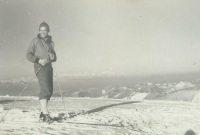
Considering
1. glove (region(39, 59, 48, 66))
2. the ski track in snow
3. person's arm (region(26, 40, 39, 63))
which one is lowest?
the ski track in snow

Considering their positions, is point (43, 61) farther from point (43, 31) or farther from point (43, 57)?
point (43, 31)

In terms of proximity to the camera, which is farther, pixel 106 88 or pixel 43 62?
pixel 106 88

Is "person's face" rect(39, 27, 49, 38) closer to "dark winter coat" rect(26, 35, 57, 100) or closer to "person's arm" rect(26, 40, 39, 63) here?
"dark winter coat" rect(26, 35, 57, 100)

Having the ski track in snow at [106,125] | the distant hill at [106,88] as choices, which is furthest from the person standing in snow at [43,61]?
the distant hill at [106,88]

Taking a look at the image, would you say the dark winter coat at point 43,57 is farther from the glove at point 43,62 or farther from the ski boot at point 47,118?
the ski boot at point 47,118

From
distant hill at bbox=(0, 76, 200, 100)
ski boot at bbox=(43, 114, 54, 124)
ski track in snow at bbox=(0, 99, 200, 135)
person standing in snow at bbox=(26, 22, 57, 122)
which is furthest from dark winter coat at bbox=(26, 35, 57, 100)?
distant hill at bbox=(0, 76, 200, 100)

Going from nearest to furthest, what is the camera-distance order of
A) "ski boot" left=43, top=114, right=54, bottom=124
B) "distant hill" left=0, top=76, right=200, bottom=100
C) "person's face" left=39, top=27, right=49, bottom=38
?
"ski boot" left=43, top=114, right=54, bottom=124, "person's face" left=39, top=27, right=49, bottom=38, "distant hill" left=0, top=76, right=200, bottom=100

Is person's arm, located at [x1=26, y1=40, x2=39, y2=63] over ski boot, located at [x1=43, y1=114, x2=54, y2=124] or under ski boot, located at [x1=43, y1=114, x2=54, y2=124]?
over

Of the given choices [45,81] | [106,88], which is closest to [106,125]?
[45,81]

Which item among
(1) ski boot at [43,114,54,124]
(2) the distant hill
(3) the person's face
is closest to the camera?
(1) ski boot at [43,114,54,124]

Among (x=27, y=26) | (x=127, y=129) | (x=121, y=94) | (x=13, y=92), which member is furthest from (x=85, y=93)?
(x=127, y=129)
